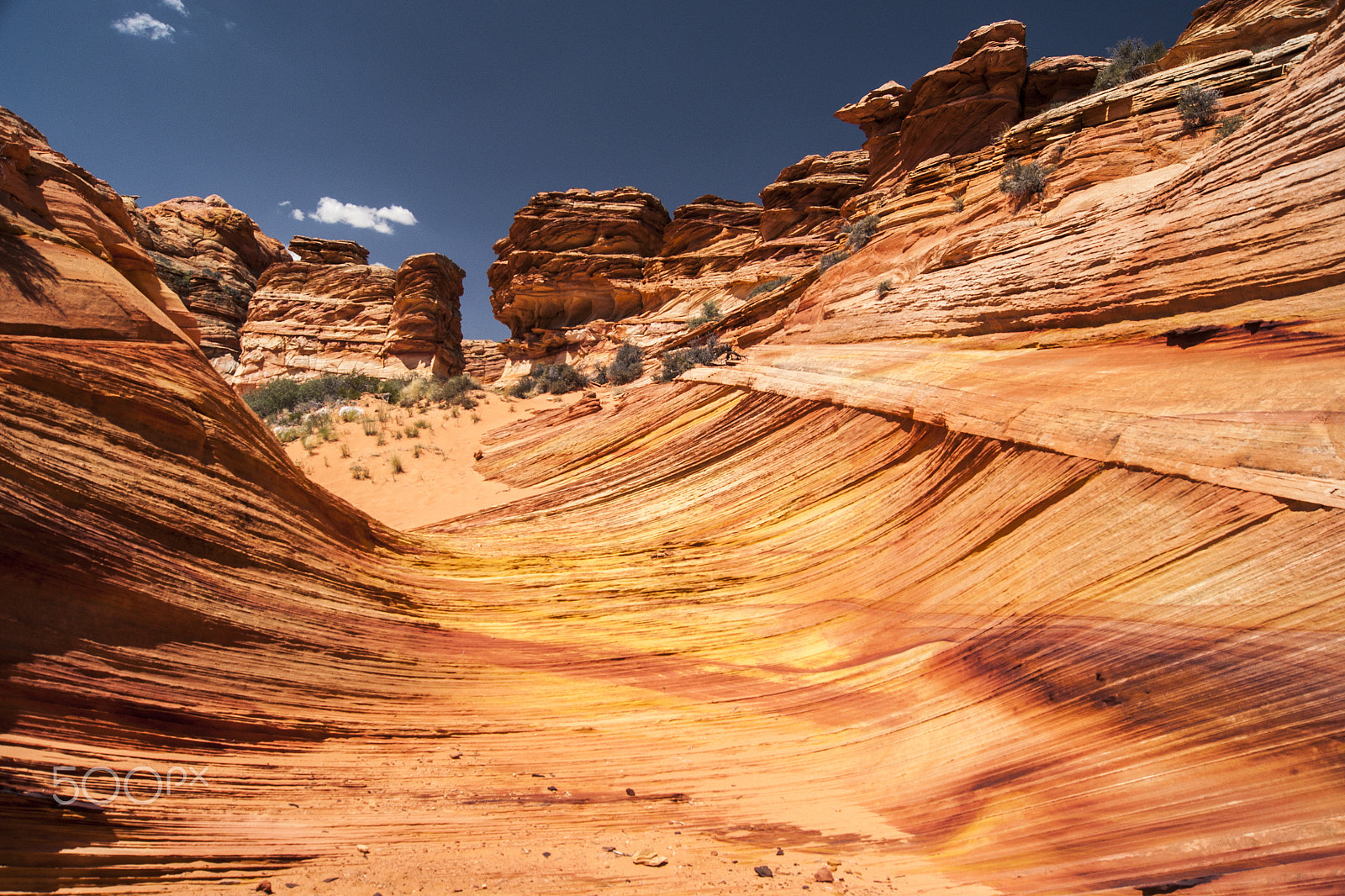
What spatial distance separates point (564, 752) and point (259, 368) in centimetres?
3346

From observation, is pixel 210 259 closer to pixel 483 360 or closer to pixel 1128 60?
pixel 483 360

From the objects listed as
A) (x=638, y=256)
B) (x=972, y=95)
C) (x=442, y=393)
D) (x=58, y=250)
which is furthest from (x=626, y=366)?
(x=58, y=250)

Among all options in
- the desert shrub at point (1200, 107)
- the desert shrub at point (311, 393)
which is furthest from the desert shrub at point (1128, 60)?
the desert shrub at point (311, 393)

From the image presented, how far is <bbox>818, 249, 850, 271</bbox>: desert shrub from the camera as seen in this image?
531 inches

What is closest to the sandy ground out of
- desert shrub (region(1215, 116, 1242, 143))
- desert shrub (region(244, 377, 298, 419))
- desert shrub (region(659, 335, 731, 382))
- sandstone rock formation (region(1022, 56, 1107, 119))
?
desert shrub (region(659, 335, 731, 382))

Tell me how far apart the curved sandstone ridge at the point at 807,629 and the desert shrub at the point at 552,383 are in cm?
1554

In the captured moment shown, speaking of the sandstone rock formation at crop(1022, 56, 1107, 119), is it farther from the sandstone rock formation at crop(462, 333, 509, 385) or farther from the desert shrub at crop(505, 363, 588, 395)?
the sandstone rock formation at crop(462, 333, 509, 385)

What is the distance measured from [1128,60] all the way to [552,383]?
2030cm

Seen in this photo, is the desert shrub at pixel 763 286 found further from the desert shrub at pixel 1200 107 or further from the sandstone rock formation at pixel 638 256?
the desert shrub at pixel 1200 107

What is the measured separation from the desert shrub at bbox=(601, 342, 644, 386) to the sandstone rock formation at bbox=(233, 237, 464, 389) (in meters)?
13.1

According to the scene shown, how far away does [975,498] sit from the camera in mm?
4891

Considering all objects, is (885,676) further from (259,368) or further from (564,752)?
(259,368)

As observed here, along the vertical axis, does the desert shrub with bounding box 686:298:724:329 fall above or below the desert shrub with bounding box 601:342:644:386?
above

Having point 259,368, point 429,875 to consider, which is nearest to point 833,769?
point 429,875
